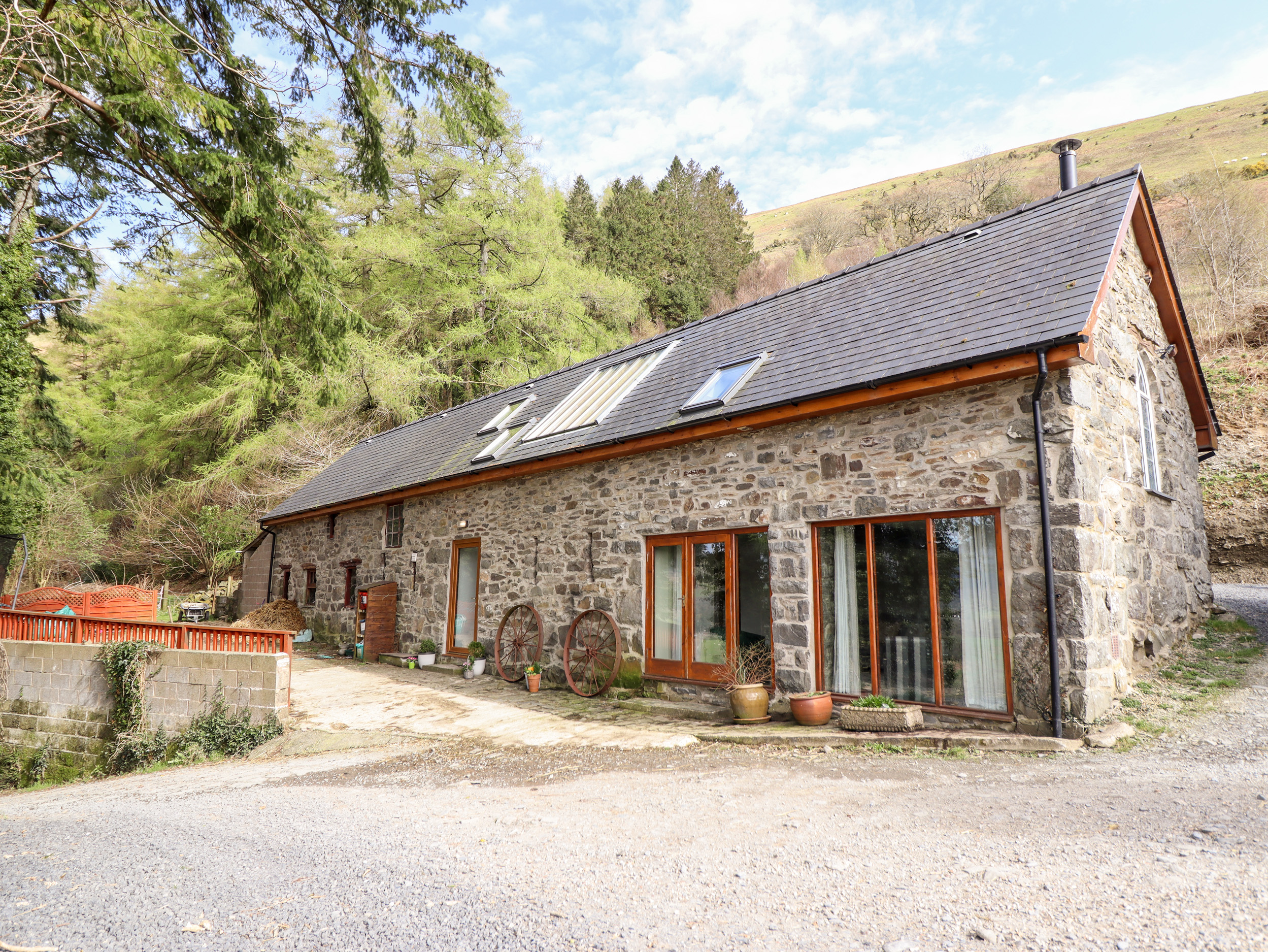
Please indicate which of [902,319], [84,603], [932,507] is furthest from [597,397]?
[84,603]

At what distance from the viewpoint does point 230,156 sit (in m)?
7.38

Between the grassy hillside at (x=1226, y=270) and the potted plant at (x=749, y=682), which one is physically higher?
the grassy hillside at (x=1226, y=270)

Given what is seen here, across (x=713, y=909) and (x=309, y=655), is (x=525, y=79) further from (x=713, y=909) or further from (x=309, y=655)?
(x=309, y=655)

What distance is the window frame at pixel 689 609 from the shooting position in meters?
7.87

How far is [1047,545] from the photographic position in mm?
5691

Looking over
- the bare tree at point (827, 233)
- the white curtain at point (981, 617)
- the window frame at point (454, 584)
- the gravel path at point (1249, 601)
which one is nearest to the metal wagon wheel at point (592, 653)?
the window frame at point (454, 584)

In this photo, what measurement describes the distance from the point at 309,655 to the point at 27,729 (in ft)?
15.5

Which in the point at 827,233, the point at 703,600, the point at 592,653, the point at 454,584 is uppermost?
the point at 827,233

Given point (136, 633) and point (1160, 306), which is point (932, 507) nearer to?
point (1160, 306)

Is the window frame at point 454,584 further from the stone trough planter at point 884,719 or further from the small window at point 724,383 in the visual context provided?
the stone trough planter at point 884,719

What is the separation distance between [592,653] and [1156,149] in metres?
66.3

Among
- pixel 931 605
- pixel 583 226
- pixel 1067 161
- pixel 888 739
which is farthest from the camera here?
pixel 583 226

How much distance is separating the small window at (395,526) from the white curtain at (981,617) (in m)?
10.6

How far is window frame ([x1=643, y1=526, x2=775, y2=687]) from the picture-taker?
7.87 m
